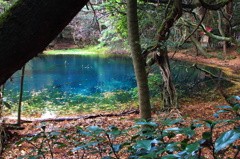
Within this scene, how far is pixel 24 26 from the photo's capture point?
3.00 ft

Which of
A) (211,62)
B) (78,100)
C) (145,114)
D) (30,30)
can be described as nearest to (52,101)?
(78,100)

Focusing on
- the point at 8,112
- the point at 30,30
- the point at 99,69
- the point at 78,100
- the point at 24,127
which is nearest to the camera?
the point at 30,30

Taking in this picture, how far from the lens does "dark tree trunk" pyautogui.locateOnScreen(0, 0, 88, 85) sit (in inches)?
35.8

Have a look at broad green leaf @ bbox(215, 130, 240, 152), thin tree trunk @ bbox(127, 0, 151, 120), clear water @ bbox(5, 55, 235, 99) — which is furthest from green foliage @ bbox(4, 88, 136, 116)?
broad green leaf @ bbox(215, 130, 240, 152)

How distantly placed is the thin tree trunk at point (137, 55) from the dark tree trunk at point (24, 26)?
5.32 feet

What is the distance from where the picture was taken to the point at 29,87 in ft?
34.5

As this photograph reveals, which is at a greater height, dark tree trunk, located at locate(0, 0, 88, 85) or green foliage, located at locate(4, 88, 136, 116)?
dark tree trunk, located at locate(0, 0, 88, 85)

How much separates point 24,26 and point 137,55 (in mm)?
1805

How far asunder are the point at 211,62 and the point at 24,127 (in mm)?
15425

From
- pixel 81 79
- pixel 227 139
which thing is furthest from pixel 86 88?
pixel 227 139

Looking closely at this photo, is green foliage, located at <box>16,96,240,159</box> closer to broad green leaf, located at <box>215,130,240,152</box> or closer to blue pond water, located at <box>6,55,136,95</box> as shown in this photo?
broad green leaf, located at <box>215,130,240,152</box>

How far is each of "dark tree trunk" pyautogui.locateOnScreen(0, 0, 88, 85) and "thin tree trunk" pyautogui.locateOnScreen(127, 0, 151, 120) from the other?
162 centimetres

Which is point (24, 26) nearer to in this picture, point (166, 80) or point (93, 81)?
point (166, 80)

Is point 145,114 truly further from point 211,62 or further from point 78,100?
point 211,62
